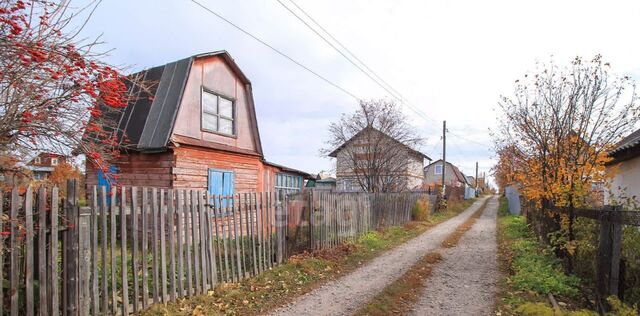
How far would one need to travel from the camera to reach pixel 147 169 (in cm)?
1102

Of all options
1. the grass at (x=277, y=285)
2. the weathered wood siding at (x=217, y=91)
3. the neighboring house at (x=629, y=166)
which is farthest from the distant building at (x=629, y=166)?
the weathered wood siding at (x=217, y=91)

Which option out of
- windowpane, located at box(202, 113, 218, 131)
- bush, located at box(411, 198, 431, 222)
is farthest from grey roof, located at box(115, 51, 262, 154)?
bush, located at box(411, 198, 431, 222)

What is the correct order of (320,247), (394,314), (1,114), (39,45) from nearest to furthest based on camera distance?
(39,45) → (1,114) → (394,314) → (320,247)

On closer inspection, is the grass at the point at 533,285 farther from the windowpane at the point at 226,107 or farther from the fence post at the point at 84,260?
the windowpane at the point at 226,107

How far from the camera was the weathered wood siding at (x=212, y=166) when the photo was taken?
10750 mm

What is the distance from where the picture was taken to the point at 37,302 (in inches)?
166

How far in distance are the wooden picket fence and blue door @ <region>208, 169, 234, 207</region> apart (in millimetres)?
3649

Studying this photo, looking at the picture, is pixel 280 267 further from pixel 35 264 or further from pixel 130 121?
pixel 130 121

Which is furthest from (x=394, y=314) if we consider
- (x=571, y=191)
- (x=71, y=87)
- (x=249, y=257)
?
(x=71, y=87)

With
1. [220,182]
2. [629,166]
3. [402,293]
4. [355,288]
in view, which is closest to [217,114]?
[220,182]

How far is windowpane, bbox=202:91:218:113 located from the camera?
472 inches

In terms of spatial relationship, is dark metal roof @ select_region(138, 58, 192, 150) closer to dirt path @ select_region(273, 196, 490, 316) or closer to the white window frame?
the white window frame

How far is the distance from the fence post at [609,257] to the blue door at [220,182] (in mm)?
9700

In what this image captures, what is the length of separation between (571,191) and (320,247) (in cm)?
595
